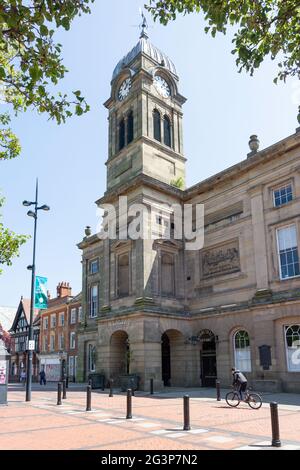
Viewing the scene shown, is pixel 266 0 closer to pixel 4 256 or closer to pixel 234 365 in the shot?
pixel 4 256

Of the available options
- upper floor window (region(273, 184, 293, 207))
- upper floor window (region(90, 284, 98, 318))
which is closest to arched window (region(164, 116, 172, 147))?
upper floor window (region(273, 184, 293, 207))

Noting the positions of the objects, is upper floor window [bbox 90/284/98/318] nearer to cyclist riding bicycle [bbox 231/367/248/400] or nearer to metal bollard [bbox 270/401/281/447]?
cyclist riding bicycle [bbox 231/367/248/400]

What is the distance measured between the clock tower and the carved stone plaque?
680 centimetres

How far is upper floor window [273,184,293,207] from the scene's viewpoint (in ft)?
78.5

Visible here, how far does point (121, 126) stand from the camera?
34906 mm

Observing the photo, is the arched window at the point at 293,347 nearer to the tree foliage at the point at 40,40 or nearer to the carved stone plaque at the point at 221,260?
the carved stone plaque at the point at 221,260

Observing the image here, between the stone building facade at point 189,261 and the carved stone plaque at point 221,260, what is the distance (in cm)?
7

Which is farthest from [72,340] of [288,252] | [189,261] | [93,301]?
[288,252]

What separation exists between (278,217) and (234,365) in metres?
9.10

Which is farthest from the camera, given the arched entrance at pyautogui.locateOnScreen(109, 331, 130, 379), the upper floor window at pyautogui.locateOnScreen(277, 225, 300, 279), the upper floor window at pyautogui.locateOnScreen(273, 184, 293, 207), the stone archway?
the arched entrance at pyautogui.locateOnScreen(109, 331, 130, 379)

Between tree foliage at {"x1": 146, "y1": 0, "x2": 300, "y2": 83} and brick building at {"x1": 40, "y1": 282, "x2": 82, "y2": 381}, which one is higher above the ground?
tree foliage at {"x1": 146, "y1": 0, "x2": 300, "y2": 83}

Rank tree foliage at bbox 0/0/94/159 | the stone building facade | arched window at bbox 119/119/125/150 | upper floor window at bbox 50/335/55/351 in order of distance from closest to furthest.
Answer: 1. tree foliage at bbox 0/0/94/159
2. the stone building facade
3. arched window at bbox 119/119/125/150
4. upper floor window at bbox 50/335/55/351

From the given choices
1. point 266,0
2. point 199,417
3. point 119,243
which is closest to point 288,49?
point 266,0

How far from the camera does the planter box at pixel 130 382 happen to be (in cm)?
2447
